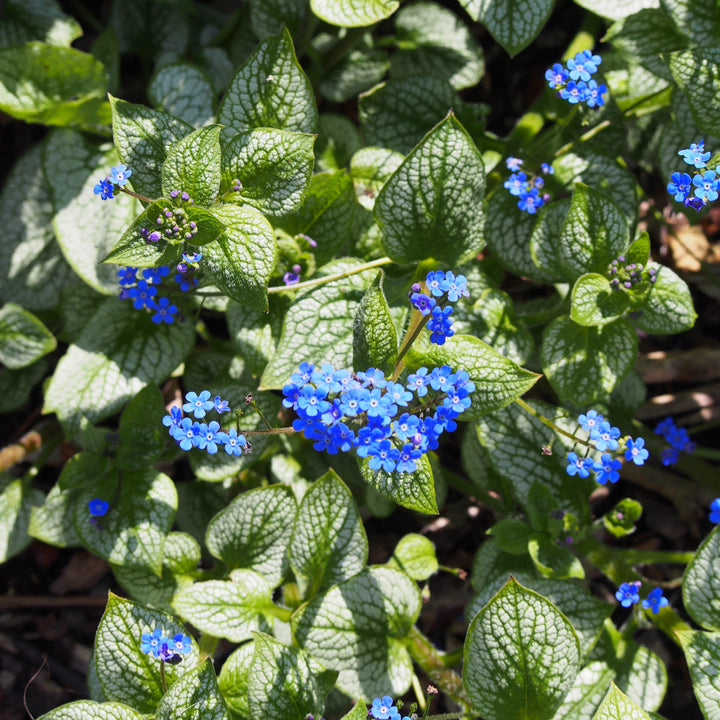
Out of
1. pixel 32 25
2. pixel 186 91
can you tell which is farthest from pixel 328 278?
pixel 32 25

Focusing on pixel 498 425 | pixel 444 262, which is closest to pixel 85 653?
pixel 498 425

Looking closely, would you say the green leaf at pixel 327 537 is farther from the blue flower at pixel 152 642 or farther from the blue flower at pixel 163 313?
the blue flower at pixel 163 313

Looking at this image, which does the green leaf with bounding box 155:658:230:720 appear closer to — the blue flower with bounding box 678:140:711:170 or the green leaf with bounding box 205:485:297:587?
the green leaf with bounding box 205:485:297:587

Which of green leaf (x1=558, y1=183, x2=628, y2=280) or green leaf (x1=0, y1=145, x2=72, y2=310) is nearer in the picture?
green leaf (x1=558, y1=183, x2=628, y2=280)

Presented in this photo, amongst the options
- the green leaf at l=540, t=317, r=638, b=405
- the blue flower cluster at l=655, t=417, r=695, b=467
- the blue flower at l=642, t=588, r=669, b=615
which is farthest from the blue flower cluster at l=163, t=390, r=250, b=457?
the blue flower cluster at l=655, t=417, r=695, b=467

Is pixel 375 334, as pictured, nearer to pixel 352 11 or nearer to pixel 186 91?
pixel 352 11

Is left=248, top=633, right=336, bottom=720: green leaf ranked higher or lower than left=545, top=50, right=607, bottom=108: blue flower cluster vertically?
A: lower

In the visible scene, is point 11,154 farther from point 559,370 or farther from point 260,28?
point 559,370
